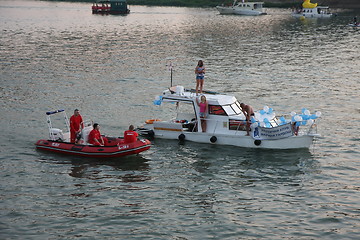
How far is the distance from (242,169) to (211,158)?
6.97 ft

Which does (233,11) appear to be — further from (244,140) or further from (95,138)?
(95,138)

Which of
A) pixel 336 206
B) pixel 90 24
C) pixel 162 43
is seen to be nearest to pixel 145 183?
pixel 336 206

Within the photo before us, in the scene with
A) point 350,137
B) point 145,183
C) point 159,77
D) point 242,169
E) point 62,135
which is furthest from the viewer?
point 159,77

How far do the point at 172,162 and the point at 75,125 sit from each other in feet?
18.0

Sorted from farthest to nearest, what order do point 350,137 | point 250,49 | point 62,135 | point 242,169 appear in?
1. point 250,49
2. point 350,137
3. point 62,135
4. point 242,169

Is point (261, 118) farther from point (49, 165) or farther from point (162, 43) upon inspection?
point (162, 43)

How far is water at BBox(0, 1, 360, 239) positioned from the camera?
2006 centimetres

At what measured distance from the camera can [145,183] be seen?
23.7 meters

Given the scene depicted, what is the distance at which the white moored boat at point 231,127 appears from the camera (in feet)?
89.9

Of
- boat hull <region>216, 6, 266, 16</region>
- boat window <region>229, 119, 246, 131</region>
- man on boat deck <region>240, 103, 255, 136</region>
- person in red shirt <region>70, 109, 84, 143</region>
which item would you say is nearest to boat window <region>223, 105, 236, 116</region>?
boat window <region>229, 119, 246, 131</region>

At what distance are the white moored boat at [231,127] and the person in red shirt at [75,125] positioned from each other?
429cm

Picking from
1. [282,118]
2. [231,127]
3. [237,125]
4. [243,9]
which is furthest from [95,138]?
[243,9]

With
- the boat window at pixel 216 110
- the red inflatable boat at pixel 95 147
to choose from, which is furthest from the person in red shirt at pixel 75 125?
the boat window at pixel 216 110

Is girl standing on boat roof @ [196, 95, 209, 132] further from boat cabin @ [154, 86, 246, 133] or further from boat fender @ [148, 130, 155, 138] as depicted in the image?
boat fender @ [148, 130, 155, 138]
